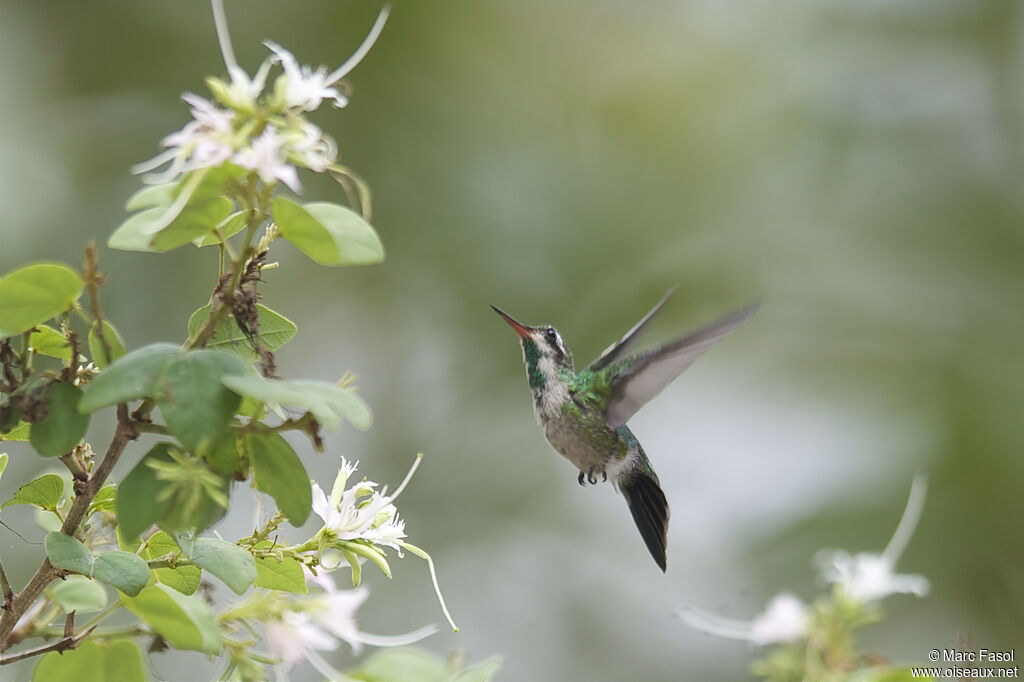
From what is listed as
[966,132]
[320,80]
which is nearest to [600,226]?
[966,132]

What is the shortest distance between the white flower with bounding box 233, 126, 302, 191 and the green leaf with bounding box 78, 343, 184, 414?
171mm

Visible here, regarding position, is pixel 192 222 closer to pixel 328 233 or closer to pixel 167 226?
pixel 167 226

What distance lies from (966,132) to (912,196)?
44 centimetres

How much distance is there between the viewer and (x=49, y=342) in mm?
1106

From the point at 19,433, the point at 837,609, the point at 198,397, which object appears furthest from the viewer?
the point at 837,609

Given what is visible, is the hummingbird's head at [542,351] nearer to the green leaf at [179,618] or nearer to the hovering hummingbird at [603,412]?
the hovering hummingbird at [603,412]

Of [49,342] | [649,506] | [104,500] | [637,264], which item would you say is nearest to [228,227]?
[49,342]

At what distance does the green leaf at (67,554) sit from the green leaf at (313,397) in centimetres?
23

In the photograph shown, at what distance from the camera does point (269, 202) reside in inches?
39.2

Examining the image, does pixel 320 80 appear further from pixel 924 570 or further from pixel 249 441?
pixel 924 570

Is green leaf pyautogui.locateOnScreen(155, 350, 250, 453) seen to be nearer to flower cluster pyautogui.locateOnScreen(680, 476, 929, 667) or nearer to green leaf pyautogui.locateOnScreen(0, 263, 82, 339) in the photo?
green leaf pyautogui.locateOnScreen(0, 263, 82, 339)

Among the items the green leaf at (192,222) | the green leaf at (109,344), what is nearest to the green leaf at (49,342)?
the green leaf at (109,344)

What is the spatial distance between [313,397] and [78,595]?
272 mm

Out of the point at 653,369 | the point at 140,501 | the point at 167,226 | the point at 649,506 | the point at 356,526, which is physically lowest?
the point at 140,501
